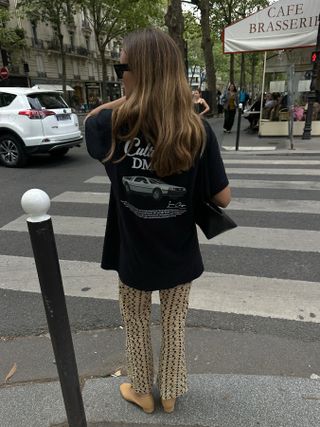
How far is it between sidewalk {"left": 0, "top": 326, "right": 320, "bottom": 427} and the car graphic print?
4.02 feet

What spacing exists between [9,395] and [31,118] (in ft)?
24.1

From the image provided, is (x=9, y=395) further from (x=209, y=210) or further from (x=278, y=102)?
(x=278, y=102)

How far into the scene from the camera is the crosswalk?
318 cm

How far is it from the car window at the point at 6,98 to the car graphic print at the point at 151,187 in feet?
26.8

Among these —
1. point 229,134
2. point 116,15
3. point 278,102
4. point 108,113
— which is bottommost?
point 229,134

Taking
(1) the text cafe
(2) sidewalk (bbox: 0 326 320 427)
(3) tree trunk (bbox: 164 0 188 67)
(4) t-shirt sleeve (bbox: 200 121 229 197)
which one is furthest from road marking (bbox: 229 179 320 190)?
(3) tree trunk (bbox: 164 0 188 67)

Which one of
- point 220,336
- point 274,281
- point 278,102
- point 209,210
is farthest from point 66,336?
point 278,102

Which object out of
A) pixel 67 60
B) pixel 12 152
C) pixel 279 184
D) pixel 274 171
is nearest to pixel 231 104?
pixel 274 171

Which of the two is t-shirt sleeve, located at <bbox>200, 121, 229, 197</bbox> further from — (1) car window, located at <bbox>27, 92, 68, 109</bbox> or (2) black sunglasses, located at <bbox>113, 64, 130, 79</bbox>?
(1) car window, located at <bbox>27, 92, 68, 109</bbox>

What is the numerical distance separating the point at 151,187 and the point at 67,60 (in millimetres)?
46722

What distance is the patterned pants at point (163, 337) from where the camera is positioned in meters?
1.88

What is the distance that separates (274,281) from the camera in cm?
350

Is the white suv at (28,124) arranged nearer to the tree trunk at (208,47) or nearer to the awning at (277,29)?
the awning at (277,29)

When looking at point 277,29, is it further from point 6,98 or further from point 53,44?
point 53,44
